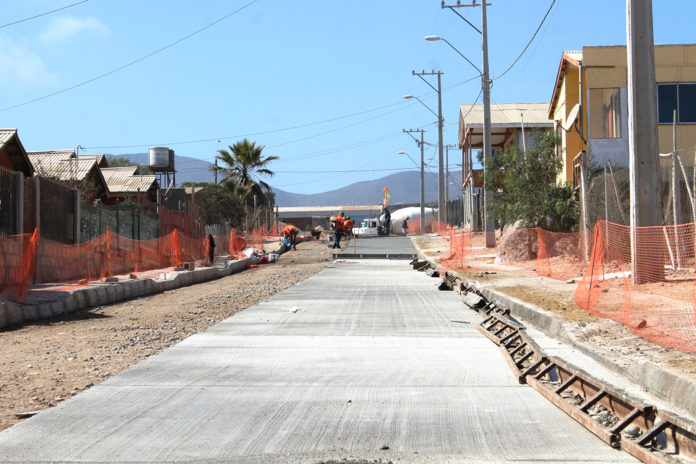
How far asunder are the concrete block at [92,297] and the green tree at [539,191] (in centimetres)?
1310

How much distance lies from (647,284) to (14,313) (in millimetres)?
10360

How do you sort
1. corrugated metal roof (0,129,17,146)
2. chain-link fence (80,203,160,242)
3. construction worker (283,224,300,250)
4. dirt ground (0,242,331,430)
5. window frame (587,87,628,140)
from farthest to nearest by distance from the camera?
1. construction worker (283,224,300,250)
2. corrugated metal roof (0,129,17,146)
3. window frame (587,87,628,140)
4. chain-link fence (80,203,160,242)
5. dirt ground (0,242,331,430)

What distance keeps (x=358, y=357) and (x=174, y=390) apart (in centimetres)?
254

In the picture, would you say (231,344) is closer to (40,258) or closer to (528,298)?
(528,298)

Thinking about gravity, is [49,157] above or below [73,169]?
above

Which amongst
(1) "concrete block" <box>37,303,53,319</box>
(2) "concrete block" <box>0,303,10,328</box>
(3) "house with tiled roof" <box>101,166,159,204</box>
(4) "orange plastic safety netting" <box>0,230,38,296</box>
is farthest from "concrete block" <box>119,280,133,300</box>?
(3) "house with tiled roof" <box>101,166,159,204</box>

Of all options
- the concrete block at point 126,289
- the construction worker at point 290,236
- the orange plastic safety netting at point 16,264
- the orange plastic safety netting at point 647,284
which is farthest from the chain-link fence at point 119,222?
the construction worker at point 290,236

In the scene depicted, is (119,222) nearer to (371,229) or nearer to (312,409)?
(312,409)

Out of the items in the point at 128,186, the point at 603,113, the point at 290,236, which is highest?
the point at 603,113

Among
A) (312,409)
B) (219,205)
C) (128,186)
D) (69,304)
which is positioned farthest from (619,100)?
(128,186)

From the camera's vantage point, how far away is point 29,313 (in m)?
13.2

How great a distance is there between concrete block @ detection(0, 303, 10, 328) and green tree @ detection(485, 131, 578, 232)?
50.9ft

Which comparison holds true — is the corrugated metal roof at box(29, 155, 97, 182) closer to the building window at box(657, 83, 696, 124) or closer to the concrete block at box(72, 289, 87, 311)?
the concrete block at box(72, 289, 87, 311)

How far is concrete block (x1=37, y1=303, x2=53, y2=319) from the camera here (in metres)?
13.5
